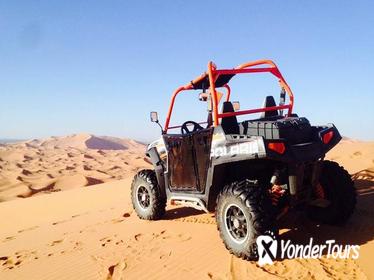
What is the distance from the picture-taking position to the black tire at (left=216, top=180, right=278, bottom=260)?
409 cm

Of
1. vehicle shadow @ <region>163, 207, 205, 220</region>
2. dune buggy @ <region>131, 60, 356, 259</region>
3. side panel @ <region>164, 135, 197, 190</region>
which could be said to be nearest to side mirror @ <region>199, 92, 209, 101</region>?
dune buggy @ <region>131, 60, 356, 259</region>

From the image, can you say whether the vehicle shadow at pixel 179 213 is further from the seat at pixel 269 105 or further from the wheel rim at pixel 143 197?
the seat at pixel 269 105

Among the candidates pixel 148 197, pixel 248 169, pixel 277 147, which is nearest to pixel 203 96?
pixel 248 169

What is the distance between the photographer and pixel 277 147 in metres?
4.27

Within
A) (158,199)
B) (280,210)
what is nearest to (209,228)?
(158,199)

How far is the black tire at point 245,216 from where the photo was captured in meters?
4.09

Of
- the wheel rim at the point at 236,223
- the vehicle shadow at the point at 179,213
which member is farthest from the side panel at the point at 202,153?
the vehicle shadow at the point at 179,213

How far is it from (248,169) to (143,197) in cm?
250

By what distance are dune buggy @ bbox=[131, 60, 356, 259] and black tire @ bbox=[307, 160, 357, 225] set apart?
0.04 feet

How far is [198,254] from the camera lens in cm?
469

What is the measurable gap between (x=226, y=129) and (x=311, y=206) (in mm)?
1588

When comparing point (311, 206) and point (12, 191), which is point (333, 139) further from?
point (12, 191)

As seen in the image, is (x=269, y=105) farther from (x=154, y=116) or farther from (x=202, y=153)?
(x=154, y=116)

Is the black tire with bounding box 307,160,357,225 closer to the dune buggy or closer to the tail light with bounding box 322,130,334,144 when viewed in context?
the dune buggy
